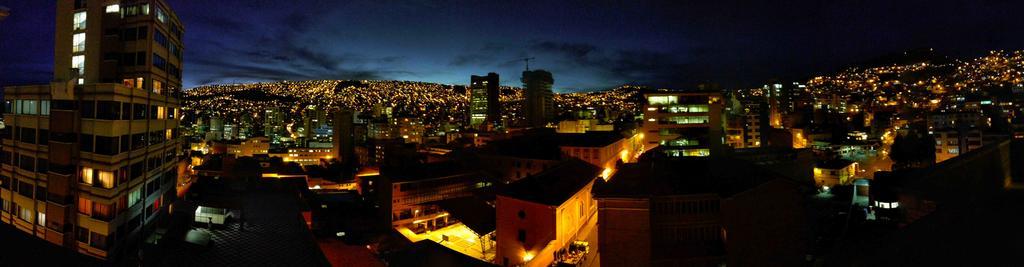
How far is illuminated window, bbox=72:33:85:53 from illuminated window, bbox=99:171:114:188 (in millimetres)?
4170

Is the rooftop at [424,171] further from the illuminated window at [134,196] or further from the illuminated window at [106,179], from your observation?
the illuminated window at [106,179]

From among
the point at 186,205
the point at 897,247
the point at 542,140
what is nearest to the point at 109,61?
the point at 186,205

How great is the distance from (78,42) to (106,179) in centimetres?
462

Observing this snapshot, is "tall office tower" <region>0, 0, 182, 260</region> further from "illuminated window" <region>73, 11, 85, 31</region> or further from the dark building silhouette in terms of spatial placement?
the dark building silhouette

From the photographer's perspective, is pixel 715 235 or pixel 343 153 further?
pixel 343 153

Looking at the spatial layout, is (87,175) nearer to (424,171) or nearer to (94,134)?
(94,134)

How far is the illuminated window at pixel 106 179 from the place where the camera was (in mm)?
10328

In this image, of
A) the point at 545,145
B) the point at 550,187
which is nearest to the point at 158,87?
the point at 550,187

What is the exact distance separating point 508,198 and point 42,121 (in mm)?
13569

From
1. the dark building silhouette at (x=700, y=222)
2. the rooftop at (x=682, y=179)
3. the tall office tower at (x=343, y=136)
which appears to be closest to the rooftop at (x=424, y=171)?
the rooftop at (x=682, y=179)

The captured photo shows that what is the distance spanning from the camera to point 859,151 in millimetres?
36219

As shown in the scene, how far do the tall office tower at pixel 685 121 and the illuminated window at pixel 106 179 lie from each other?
97.0 feet

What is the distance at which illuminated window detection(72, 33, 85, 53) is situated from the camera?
470 inches

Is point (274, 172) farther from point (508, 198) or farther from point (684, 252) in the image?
point (684, 252)
